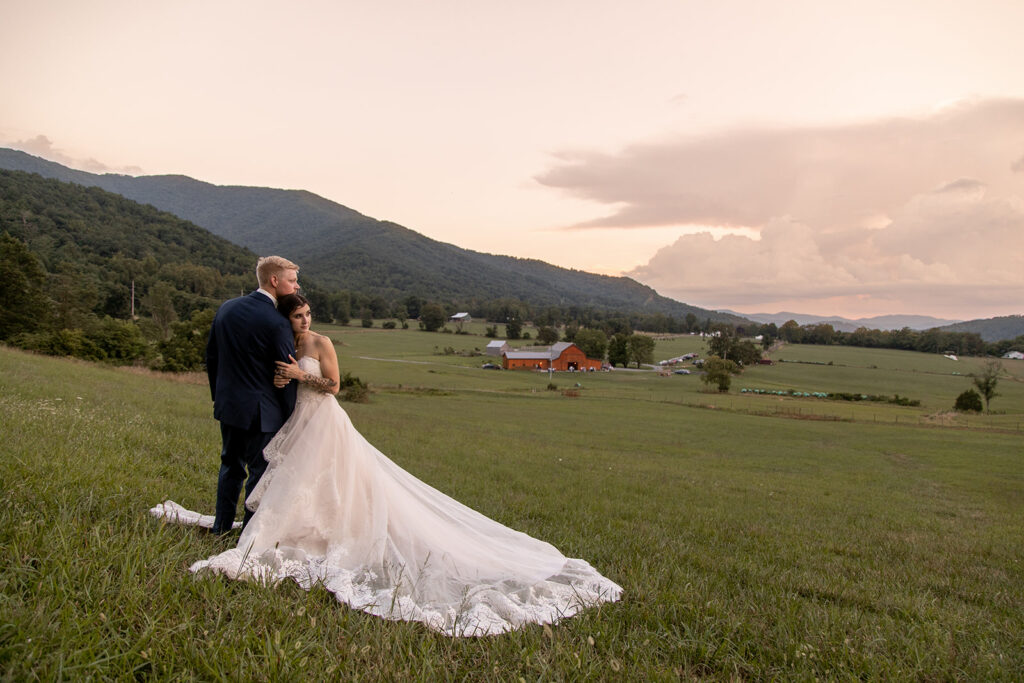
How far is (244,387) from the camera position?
4.98 m

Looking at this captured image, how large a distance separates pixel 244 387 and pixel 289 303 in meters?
0.92

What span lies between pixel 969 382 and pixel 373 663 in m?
117

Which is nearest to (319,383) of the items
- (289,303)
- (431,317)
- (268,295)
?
(289,303)

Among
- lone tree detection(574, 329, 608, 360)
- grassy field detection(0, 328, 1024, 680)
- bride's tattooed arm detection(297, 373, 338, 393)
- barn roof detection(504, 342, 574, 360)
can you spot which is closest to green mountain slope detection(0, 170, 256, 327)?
barn roof detection(504, 342, 574, 360)

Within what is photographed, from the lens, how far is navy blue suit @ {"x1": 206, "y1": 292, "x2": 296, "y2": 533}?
4949 millimetres

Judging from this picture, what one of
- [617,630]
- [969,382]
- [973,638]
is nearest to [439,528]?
[617,630]

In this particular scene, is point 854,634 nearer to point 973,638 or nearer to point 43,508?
point 973,638

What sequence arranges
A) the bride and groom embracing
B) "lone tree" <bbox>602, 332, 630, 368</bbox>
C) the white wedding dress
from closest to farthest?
the white wedding dress
the bride and groom embracing
"lone tree" <bbox>602, 332, 630, 368</bbox>

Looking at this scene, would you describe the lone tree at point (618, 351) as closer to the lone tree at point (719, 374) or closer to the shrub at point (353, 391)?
the lone tree at point (719, 374)

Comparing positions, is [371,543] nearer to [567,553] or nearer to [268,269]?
[567,553]

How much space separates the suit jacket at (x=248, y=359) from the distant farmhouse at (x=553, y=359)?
93040 millimetres

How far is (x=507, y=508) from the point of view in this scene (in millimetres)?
8836

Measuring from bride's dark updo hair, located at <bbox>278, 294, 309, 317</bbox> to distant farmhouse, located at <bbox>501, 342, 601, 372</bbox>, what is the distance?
92.8m

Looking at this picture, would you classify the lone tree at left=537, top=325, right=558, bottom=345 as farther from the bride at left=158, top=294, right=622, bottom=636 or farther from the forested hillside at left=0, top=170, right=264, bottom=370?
the bride at left=158, top=294, right=622, bottom=636
